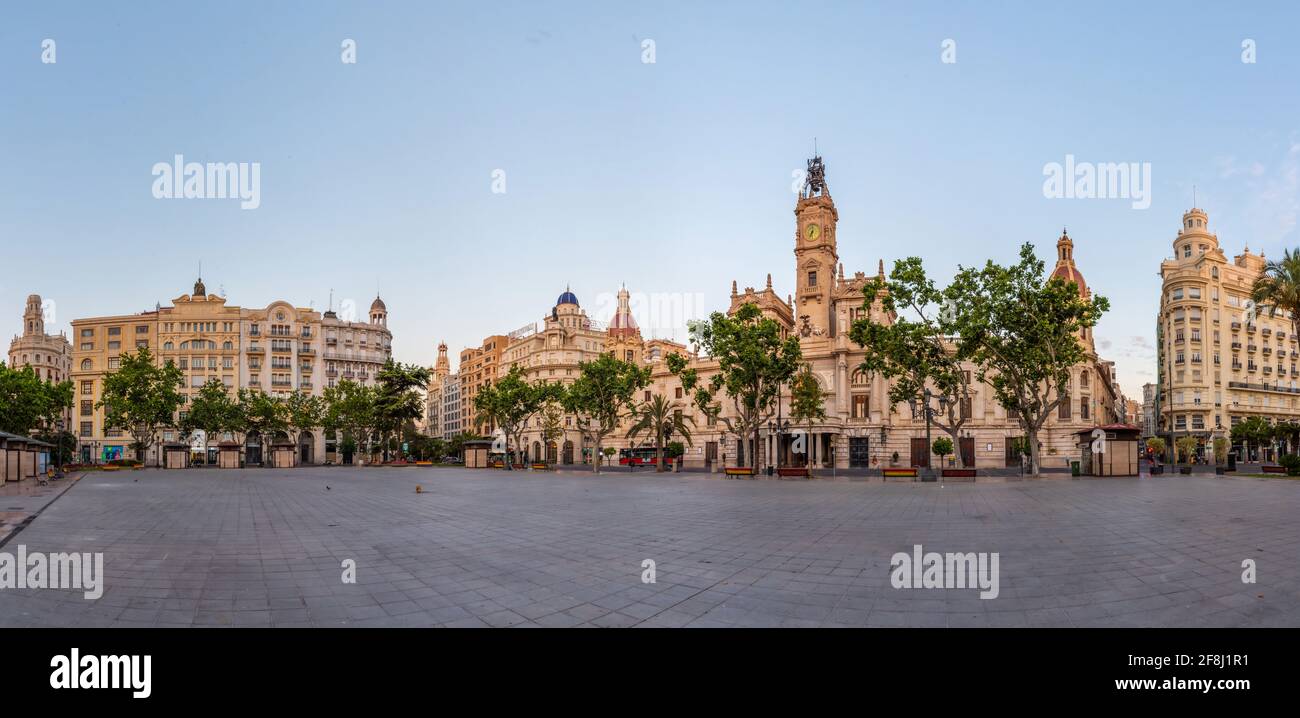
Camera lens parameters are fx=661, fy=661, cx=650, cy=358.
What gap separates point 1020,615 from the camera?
6277mm

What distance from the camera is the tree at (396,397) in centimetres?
6762

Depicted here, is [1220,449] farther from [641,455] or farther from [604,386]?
[604,386]

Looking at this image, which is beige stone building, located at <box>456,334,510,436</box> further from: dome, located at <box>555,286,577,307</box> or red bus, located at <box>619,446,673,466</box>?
red bus, located at <box>619,446,673,466</box>

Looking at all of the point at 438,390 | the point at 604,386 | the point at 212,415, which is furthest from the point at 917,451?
the point at 438,390

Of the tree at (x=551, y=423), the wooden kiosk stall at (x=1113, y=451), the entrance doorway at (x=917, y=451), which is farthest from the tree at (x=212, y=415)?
the wooden kiosk stall at (x=1113, y=451)

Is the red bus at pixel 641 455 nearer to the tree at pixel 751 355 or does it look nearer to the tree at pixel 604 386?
the tree at pixel 604 386

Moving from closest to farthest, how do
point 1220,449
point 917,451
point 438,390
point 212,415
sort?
point 917,451, point 1220,449, point 212,415, point 438,390

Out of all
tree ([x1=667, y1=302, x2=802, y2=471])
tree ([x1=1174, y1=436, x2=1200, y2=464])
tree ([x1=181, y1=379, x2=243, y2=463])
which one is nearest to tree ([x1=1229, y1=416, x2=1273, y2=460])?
tree ([x1=1174, y1=436, x2=1200, y2=464])

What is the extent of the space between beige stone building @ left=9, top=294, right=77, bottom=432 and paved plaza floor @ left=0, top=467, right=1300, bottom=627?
14489 centimetres

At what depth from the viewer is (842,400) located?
2467 inches

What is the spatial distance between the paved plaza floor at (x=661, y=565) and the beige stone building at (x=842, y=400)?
35.5 m

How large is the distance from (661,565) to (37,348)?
163 metres

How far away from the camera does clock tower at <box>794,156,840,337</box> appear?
7006cm
